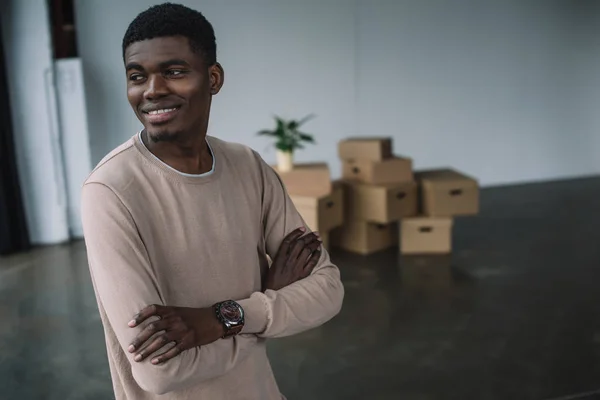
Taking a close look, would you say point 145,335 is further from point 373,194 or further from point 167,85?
point 373,194

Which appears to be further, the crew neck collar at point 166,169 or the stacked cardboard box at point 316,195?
the stacked cardboard box at point 316,195

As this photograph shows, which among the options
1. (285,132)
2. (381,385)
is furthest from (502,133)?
(381,385)

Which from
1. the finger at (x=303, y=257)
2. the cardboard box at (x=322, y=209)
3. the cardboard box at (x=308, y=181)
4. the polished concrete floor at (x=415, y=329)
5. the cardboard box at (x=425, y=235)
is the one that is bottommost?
the polished concrete floor at (x=415, y=329)

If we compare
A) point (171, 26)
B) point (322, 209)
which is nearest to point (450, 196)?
point (322, 209)

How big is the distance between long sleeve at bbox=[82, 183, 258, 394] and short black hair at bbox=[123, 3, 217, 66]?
242 millimetres

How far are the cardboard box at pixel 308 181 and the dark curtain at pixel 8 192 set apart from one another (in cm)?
207

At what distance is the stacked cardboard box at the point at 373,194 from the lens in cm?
432

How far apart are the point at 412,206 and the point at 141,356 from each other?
3714 mm

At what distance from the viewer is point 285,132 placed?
4.32 m

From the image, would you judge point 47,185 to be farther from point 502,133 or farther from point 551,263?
point 502,133

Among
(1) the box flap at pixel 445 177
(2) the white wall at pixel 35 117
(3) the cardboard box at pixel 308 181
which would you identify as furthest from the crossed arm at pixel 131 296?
(2) the white wall at pixel 35 117

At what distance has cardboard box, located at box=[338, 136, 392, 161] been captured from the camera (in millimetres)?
4384

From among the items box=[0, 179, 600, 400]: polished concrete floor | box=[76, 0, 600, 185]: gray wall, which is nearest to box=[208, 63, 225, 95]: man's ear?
box=[0, 179, 600, 400]: polished concrete floor

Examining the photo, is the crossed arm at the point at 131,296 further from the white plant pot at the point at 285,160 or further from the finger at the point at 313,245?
the white plant pot at the point at 285,160
